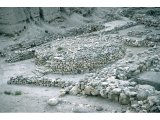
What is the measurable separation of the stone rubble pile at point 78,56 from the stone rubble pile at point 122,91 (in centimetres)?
163

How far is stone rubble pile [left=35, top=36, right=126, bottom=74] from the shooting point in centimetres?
1096

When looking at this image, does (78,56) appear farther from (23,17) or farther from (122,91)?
(23,17)

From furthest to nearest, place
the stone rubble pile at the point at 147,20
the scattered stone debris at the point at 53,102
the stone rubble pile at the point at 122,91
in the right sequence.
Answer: the stone rubble pile at the point at 147,20
the scattered stone debris at the point at 53,102
the stone rubble pile at the point at 122,91

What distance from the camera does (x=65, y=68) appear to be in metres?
11.0

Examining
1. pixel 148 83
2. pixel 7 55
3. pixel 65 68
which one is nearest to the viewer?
pixel 148 83

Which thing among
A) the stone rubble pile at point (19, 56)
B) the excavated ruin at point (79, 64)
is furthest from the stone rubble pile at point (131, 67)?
the stone rubble pile at point (19, 56)

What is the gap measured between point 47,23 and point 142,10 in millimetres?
7650

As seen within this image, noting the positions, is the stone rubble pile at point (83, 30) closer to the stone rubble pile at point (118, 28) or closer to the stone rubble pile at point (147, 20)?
the stone rubble pile at point (118, 28)

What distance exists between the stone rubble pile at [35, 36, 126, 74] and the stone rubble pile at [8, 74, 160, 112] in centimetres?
163

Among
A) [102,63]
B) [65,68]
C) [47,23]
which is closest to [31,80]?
[65,68]

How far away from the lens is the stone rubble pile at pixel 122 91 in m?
A: 6.98

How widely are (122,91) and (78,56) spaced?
13.2ft

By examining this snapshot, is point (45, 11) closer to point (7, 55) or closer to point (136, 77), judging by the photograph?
point (7, 55)

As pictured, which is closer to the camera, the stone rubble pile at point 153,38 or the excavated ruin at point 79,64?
the excavated ruin at point 79,64
